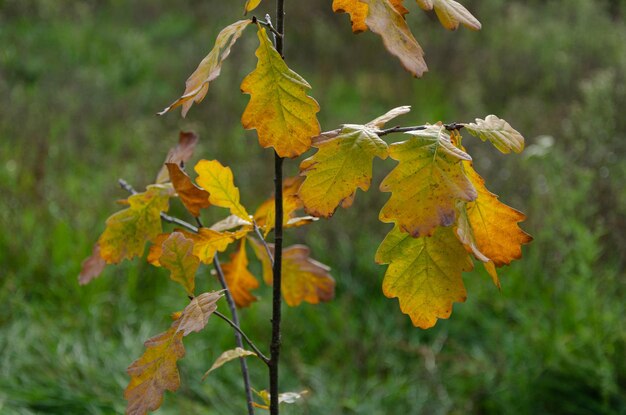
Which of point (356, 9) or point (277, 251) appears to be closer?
point (356, 9)

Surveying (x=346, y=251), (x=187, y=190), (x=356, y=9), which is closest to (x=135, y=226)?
(x=187, y=190)

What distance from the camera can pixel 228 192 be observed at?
1.01 metres

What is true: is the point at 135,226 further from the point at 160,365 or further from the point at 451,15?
the point at 451,15

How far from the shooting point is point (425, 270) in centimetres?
82

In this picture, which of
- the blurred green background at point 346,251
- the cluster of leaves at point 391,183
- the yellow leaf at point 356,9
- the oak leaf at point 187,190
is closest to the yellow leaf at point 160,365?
the cluster of leaves at point 391,183

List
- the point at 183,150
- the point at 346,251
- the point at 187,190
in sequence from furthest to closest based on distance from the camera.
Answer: the point at 346,251, the point at 183,150, the point at 187,190

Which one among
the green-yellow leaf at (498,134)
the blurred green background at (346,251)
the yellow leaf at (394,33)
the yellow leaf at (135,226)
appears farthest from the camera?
the blurred green background at (346,251)

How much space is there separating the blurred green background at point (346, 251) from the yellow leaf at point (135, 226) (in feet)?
5.08

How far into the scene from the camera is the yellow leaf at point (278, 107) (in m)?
0.79

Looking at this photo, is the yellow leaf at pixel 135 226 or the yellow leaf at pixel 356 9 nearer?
the yellow leaf at pixel 356 9

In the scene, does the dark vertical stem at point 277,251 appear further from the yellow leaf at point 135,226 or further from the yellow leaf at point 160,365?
the yellow leaf at point 135,226

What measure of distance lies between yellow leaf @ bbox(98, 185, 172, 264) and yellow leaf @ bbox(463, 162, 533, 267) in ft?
1.47

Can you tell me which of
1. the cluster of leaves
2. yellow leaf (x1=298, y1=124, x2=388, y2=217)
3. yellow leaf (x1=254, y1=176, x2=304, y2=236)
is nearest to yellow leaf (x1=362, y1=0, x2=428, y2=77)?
the cluster of leaves

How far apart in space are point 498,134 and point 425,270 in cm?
18
